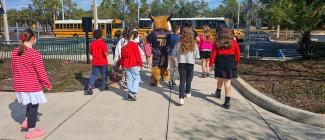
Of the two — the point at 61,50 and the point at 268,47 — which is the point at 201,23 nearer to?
the point at 268,47

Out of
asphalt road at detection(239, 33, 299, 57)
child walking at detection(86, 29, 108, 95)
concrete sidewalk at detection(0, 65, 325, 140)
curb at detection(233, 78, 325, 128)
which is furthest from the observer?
asphalt road at detection(239, 33, 299, 57)

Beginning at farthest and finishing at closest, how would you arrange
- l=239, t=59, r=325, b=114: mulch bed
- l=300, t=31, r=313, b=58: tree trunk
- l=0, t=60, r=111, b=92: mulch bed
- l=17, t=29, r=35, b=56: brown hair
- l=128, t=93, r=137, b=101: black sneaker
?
1. l=300, t=31, r=313, b=58: tree trunk
2. l=0, t=60, r=111, b=92: mulch bed
3. l=128, t=93, r=137, b=101: black sneaker
4. l=239, t=59, r=325, b=114: mulch bed
5. l=17, t=29, r=35, b=56: brown hair

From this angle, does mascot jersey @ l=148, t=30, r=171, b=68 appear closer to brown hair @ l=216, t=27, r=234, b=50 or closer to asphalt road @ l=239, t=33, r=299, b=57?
brown hair @ l=216, t=27, r=234, b=50

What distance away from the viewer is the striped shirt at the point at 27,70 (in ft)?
16.5

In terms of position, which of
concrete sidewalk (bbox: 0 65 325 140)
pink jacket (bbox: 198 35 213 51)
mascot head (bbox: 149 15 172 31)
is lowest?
concrete sidewalk (bbox: 0 65 325 140)

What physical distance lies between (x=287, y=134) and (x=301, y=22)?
7270 mm

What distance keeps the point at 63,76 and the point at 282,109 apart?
6.50 meters

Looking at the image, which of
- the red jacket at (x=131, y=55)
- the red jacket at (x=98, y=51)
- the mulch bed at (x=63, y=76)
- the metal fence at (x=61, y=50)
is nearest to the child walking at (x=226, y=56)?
the red jacket at (x=131, y=55)

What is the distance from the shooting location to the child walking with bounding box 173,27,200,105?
23.4 feet

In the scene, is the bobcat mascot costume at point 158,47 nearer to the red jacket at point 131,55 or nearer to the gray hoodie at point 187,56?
the red jacket at point 131,55

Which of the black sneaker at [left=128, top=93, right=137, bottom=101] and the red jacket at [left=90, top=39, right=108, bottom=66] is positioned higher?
the red jacket at [left=90, top=39, right=108, bottom=66]

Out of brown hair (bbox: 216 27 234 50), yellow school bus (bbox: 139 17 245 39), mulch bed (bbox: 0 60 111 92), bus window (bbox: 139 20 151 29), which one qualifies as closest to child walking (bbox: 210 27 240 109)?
brown hair (bbox: 216 27 234 50)

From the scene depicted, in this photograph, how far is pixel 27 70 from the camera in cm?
504

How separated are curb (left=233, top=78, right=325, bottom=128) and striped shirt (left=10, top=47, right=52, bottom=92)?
4034mm
